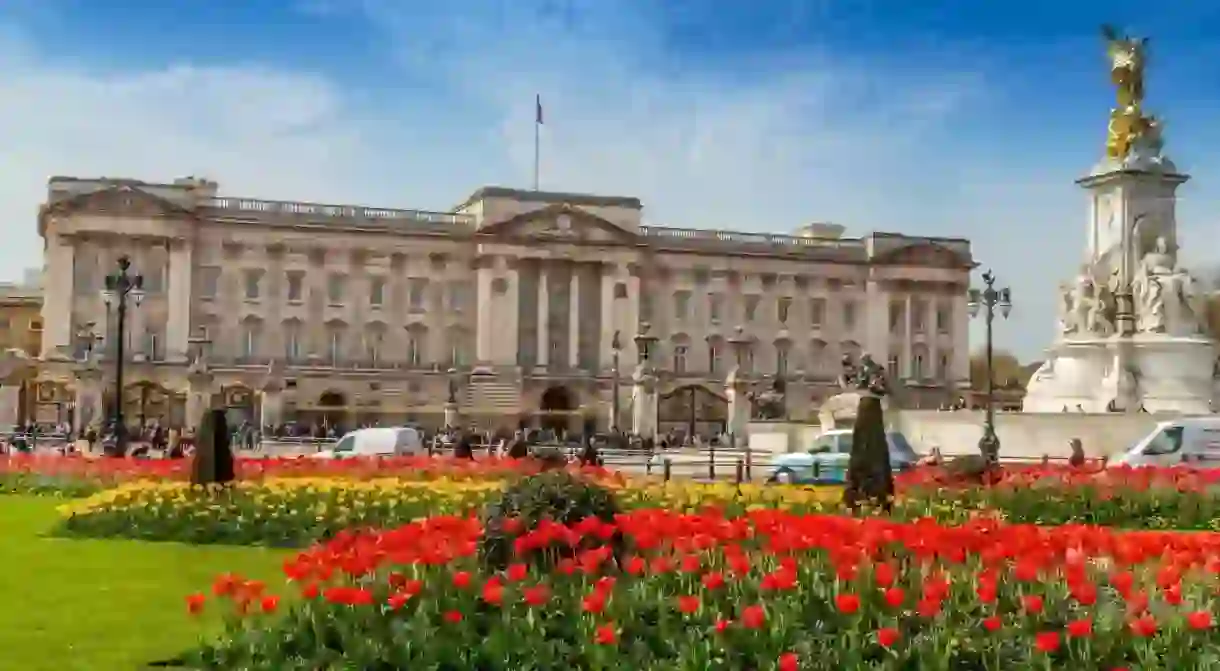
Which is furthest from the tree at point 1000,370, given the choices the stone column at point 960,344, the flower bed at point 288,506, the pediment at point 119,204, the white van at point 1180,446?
the flower bed at point 288,506

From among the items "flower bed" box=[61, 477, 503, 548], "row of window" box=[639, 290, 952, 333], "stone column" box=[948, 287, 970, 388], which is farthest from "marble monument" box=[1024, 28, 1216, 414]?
"stone column" box=[948, 287, 970, 388]

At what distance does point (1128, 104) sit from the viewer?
1443 inches

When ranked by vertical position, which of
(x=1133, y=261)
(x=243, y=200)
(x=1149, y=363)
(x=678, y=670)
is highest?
(x=243, y=200)

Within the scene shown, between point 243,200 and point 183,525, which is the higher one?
point 243,200

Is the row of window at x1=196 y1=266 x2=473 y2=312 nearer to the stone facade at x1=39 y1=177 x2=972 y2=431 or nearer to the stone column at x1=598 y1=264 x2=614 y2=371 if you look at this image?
the stone facade at x1=39 y1=177 x2=972 y2=431

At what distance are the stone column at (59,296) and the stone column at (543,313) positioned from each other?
26.0m

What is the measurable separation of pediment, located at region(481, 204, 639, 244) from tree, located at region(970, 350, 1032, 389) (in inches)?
1090

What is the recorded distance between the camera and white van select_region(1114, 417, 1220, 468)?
26312mm

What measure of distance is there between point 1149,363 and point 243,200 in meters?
61.7

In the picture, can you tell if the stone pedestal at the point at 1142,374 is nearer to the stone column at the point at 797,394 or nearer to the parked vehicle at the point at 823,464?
the parked vehicle at the point at 823,464

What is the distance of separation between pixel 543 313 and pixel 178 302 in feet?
68.2

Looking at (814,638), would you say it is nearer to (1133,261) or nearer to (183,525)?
(183,525)

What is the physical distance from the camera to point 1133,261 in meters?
35.8

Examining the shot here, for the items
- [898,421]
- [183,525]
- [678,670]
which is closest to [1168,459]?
[898,421]
